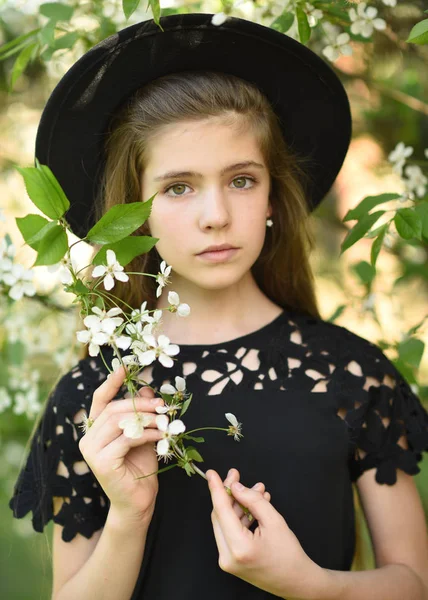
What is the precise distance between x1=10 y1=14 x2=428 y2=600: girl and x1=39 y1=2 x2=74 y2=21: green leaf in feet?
0.67

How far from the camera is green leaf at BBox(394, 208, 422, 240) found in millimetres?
1448

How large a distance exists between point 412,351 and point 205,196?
0.61 meters

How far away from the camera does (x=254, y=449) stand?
1658 mm

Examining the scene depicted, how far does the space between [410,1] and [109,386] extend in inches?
55.9

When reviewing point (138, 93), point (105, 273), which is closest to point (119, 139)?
point (138, 93)

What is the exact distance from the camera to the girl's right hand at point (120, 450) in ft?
4.39

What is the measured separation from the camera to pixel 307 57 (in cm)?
168

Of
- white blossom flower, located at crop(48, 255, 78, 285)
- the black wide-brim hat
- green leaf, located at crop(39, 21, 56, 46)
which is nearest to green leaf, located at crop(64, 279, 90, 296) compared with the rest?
white blossom flower, located at crop(48, 255, 78, 285)

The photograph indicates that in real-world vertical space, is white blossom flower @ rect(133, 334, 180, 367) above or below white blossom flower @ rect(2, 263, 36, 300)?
below

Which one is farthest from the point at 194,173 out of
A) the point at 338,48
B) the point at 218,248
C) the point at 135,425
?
the point at 135,425

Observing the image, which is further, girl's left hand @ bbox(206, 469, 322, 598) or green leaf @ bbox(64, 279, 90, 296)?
girl's left hand @ bbox(206, 469, 322, 598)

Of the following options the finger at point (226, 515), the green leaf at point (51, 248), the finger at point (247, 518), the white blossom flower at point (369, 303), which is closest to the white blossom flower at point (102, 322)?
the green leaf at point (51, 248)

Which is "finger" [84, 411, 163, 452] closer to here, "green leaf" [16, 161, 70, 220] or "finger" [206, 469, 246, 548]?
"finger" [206, 469, 246, 548]

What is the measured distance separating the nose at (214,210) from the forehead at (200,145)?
6cm
